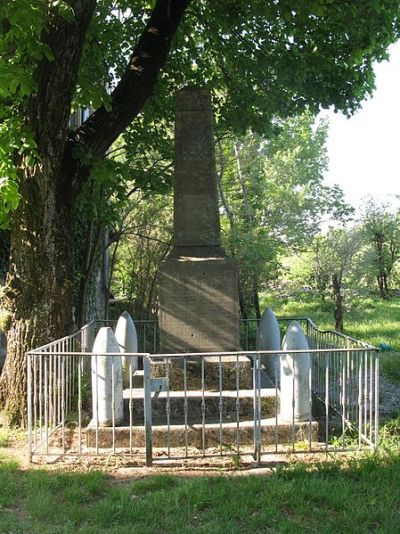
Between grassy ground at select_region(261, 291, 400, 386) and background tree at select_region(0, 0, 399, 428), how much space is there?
217 inches

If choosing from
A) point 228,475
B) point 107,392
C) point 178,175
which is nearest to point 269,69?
point 178,175

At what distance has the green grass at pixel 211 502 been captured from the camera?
4254mm

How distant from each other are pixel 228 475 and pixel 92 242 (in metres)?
8.13

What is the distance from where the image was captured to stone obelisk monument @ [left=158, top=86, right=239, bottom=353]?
23.5 feet

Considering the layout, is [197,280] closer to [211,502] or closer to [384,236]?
[211,502]

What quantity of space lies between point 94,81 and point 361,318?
12.6m

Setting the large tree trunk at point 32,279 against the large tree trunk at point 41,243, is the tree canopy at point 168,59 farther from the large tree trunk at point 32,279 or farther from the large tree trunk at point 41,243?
the large tree trunk at point 32,279

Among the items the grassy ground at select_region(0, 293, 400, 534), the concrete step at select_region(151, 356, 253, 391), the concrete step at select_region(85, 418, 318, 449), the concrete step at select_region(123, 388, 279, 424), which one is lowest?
the grassy ground at select_region(0, 293, 400, 534)

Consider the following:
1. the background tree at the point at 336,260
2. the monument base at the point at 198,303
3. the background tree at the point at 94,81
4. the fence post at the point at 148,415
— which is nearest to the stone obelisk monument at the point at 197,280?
the monument base at the point at 198,303

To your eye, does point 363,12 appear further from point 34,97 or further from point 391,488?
point 391,488

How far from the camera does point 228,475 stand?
17.3ft

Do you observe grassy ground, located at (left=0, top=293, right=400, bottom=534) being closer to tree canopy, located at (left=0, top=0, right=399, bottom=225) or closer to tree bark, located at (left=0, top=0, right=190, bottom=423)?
tree bark, located at (left=0, top=0, right=190, bottom=423)

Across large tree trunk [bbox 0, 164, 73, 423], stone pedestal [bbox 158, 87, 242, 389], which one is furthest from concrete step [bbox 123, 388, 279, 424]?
large tree trunk [bbox 0, 164, 73, 423]

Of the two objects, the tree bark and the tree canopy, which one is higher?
the tree canopy
